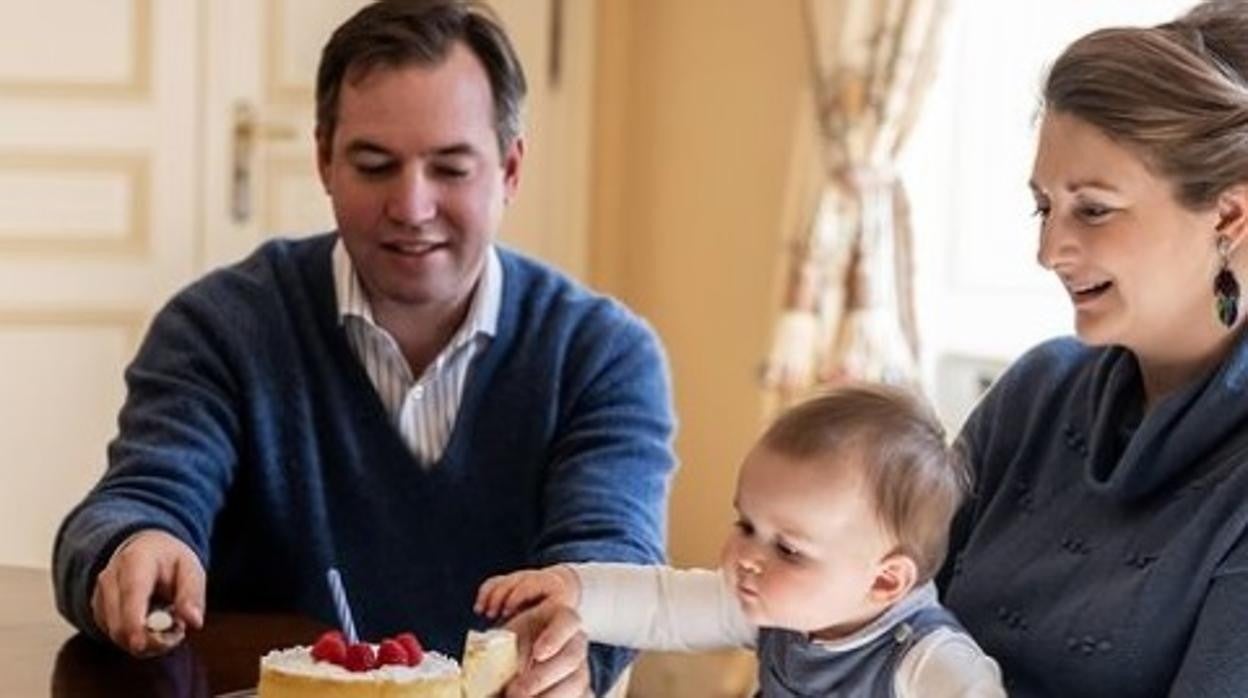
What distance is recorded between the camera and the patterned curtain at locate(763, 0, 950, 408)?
12.8 feet

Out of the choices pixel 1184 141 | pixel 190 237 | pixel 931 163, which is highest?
pixel 1184 141

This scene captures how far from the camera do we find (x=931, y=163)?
4.02 metres

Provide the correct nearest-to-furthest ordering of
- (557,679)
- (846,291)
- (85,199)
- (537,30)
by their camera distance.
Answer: (557,679) < (846,291) < (85,199) < (537,30)

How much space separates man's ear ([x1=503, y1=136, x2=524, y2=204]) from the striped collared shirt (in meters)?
0.13

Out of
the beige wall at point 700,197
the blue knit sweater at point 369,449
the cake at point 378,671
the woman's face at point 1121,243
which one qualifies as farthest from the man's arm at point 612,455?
the beige wall at point 700,197

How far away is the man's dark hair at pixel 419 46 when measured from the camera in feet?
7.36

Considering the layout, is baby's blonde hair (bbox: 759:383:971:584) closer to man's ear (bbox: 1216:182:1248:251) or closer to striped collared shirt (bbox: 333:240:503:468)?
man's ear (bbox: 1216:182:1248:251)

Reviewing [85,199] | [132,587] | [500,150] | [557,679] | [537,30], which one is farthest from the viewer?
[537,30]

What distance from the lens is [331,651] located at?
1471mm

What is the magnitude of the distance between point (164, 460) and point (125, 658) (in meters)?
0.27

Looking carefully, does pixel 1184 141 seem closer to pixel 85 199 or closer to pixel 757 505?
pixel 757 505

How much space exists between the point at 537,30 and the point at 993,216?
1.12 m

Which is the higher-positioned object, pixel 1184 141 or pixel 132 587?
pixel 1184 141

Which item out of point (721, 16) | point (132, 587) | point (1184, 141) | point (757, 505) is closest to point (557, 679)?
point (757, 505)
